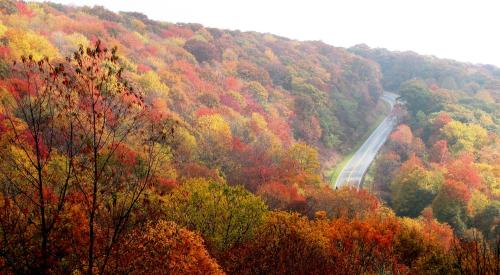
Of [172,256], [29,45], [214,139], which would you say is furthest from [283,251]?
[29,45]

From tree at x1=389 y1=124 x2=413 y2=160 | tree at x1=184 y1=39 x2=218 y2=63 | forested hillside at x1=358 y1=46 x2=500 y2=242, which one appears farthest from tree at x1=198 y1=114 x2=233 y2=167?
tree at x1=389 y1=124 x2=413 y2=160

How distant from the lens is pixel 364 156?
4198 inches

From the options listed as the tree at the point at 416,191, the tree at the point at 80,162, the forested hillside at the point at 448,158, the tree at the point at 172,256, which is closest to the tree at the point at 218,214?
the tree at the point at 80,162

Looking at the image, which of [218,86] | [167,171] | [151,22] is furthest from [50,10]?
[167,171]

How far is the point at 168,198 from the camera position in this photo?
137 ft

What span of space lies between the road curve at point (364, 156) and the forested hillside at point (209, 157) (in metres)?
4.92

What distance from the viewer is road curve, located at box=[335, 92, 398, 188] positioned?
91250mm

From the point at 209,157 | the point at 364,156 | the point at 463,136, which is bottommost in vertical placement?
the point at 364,156

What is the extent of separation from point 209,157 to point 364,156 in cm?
5535

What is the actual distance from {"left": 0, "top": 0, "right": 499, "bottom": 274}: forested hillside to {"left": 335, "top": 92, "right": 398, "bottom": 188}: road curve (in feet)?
16.1

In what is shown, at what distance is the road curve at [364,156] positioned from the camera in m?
91.2

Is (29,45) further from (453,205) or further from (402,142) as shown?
(402,142)

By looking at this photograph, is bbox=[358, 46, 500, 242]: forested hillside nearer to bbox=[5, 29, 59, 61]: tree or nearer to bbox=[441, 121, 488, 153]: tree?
bbox=[441, 121, 488, 153]: tree

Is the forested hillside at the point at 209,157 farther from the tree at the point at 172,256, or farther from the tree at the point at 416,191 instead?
the tree at the point at 416,191
